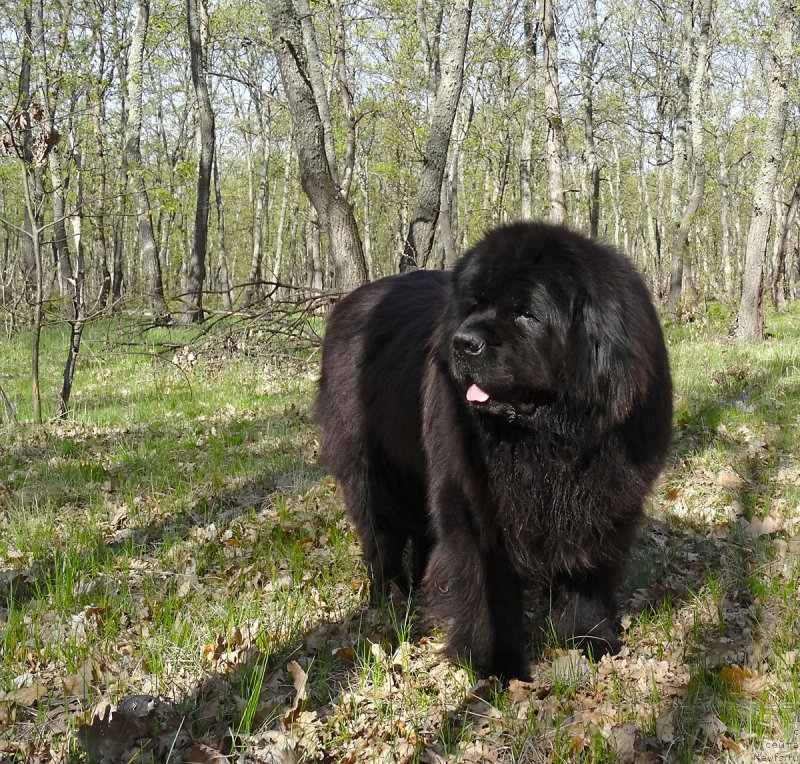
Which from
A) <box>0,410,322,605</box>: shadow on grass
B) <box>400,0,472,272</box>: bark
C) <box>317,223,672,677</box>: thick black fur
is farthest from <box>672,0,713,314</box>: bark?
<box>317,223,672,677</box>: thick black fur

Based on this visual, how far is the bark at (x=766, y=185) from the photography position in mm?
9094

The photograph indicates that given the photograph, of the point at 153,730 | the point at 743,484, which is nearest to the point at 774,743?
the point at 153,730

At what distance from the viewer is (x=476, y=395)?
252 cm

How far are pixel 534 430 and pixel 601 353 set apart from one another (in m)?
0.38

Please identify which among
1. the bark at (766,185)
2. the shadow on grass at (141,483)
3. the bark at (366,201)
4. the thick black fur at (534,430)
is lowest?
the shadow on grass at (141,483)

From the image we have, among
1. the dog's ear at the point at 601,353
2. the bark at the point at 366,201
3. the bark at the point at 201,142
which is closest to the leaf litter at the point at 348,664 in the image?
the dog's ear at the point at 601,353

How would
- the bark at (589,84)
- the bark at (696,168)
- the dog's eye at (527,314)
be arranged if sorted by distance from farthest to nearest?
the bark at (589,84)
the bark at (696,168)
the dog's eye at (527,314)

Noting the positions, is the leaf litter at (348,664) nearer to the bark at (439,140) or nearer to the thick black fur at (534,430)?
the thick black fur at (534,430)

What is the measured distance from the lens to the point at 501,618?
2.87 meters

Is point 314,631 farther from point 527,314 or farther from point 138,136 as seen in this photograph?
point 138,136

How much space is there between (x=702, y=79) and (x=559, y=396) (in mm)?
14530

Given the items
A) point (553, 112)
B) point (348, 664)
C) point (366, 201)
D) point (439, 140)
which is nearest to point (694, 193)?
point (553, 112)

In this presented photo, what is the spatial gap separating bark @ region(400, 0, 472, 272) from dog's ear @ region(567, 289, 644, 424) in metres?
5.73

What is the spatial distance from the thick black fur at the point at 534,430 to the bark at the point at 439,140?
16.6 feet
